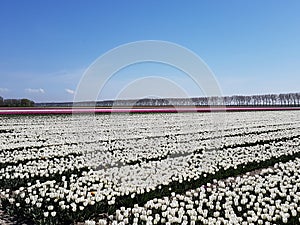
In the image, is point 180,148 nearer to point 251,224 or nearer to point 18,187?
point 18,187

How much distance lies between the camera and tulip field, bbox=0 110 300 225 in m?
5.32

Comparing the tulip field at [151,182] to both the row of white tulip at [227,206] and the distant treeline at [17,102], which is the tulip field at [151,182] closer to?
the row of white tulip at [227,206]

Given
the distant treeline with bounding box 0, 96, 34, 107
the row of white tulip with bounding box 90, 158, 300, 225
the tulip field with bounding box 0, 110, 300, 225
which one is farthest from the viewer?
the distant treeline with bounding box 0, 96, 34, 107

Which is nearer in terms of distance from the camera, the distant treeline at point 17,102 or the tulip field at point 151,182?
the tulip field at point 151,182

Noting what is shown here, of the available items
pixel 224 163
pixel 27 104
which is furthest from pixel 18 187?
pixel 27 104

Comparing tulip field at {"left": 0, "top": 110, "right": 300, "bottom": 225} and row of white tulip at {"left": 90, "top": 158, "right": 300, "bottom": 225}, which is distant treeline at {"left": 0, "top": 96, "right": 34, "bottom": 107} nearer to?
tulip field at {"left": 0, "top": 110, "right": 300, "bottom": 225}

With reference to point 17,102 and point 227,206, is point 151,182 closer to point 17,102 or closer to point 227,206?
point 227,206

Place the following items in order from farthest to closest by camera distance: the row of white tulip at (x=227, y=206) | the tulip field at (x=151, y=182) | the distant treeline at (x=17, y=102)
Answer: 1. the distant treeline at (x=17, y=102)
2. the tulip field at (x=151, y=182)
3. the row of white tulip at (x=227, y=206)

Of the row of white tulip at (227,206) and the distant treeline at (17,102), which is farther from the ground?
the distant treeline at (17,102)

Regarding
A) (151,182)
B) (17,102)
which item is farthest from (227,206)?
(17,102)

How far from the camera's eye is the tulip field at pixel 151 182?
209 inches

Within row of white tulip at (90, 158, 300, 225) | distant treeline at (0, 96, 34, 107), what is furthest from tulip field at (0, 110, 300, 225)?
distant treeline at (0, 96, 34, 107)

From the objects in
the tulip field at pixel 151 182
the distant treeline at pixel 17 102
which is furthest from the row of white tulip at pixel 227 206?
the distant treeline at pixel 17 102

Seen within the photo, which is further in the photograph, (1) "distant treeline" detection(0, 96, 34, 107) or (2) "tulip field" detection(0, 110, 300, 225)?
(1) "distant treeline" detection(0, 96, 34, 107)
